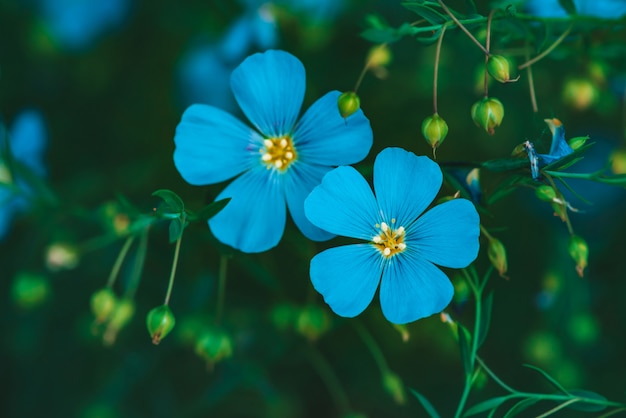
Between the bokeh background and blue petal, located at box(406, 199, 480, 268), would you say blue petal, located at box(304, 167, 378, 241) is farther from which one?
the bokeh background

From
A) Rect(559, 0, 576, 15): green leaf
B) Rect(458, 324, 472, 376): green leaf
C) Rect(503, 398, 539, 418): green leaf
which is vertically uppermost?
Rect(559, 0, 576, 15): green leaf

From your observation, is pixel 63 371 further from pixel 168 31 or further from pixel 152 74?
pixel 168 31

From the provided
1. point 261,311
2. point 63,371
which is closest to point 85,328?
point 63,371

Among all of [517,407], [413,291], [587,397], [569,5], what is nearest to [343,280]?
[413,291]

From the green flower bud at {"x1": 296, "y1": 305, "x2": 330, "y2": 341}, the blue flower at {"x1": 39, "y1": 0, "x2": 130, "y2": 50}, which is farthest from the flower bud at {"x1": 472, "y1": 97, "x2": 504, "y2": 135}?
the blue flower at {"x1": 39, "y1": 0, "x2": 130, "y2": 50}

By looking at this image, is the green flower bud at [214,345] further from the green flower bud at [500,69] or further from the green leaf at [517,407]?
the green flower bud at [500,69]

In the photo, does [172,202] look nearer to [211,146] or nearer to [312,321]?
[211,146]

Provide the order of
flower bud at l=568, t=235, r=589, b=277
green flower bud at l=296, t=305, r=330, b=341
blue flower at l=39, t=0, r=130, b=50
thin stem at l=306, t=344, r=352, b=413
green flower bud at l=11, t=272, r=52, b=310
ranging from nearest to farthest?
flower bud at l=568, t=235, r=589, b=277
green flower bud at l=296, t=305, r=330, b=341
green flower bud at l=11, t=272, r=52, b=310
thin stem at l=306, t=344, r=352, b=413
blue flower at l=39, t=0, r=130, b=50
